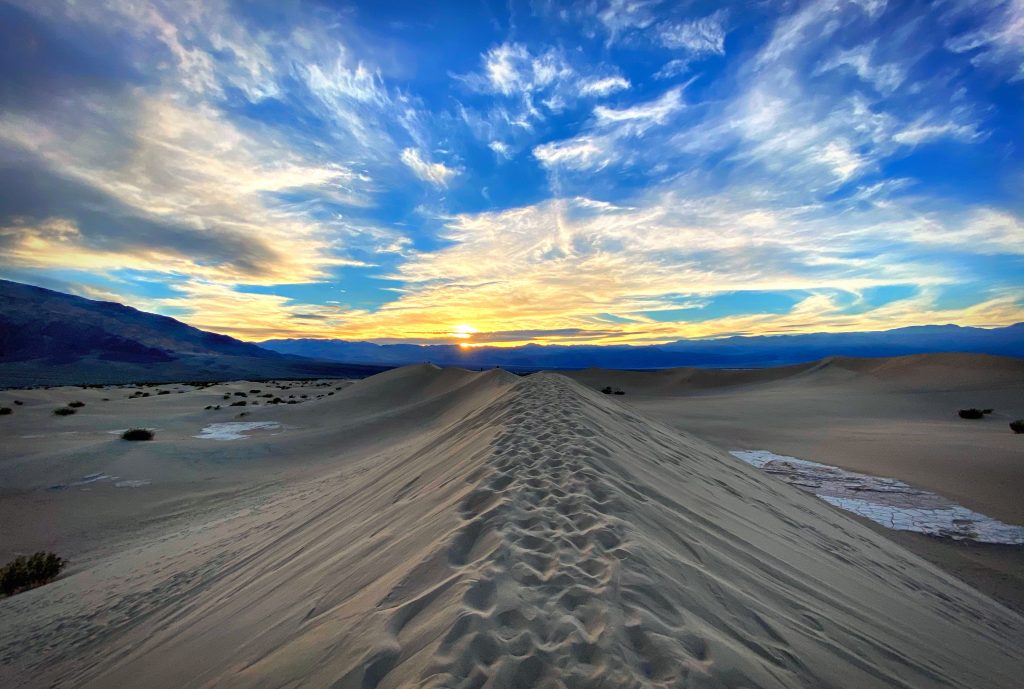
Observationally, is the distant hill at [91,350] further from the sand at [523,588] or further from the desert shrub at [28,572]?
the sand at [523,588]

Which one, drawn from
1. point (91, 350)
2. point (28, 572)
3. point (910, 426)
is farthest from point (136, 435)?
point (91, 350)

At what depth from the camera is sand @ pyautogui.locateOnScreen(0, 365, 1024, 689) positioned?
7.36 feet

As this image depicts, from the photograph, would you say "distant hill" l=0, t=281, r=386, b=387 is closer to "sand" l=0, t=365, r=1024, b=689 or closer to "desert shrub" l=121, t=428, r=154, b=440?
"desert shrub" l=121, t=428, r=154, b=440

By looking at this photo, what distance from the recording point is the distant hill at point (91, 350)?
77000 mm

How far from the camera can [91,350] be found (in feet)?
320

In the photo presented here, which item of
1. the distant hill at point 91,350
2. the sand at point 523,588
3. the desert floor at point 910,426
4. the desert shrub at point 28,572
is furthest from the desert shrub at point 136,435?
Answer: the distant hill at point 91,350

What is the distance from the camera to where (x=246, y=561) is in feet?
17.7

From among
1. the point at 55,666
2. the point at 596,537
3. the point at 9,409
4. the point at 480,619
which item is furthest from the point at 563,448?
the point at 9,409

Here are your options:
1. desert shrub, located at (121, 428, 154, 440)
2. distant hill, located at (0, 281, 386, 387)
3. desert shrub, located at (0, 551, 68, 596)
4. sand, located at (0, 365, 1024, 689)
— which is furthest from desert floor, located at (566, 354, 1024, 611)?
distant hill, located at (0, 281, 386, 387)

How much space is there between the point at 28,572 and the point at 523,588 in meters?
8.64

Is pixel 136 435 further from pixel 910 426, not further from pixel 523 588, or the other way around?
pixel 910 426

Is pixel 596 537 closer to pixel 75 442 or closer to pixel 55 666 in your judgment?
pixel 55 666

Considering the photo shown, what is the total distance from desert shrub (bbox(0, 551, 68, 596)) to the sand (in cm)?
34

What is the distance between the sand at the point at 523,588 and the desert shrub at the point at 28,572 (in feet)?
1.12
